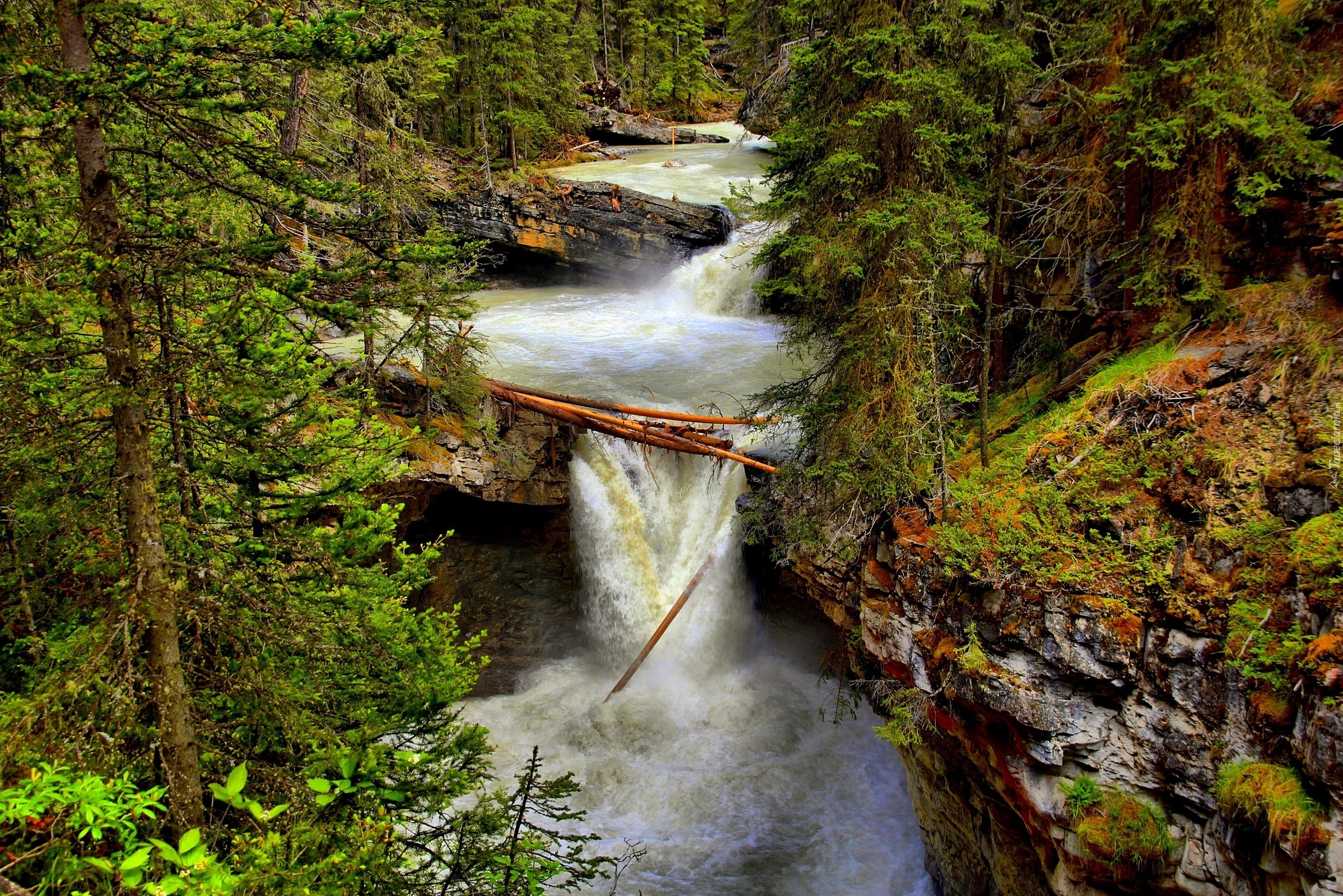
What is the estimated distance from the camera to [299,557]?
4879mm

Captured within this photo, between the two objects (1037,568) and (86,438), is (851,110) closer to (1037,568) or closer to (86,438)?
(1037,568)

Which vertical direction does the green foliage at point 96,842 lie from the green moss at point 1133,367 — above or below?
below

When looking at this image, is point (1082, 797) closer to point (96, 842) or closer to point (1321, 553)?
point (1321, 553)

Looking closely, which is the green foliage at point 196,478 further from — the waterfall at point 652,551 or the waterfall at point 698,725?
the waterfall at point 652,551

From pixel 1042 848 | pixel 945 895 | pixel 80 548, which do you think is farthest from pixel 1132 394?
pixel 80 548

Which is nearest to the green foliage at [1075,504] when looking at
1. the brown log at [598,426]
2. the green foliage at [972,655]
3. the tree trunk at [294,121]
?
the green foliage at [972,655]

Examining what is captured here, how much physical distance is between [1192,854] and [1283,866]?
767mm

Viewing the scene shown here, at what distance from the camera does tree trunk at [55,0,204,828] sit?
364 cm

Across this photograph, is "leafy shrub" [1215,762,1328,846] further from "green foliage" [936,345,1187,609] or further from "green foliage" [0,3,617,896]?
"green foliage" [0,3,617,896]

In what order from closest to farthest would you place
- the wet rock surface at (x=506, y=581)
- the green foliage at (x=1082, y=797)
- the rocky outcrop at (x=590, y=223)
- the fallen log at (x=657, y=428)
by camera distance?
the green foliage at (x=1082, y=797) < the fallen log at (x=657, y=428) < the wet rock surface at (x=506, y=581) < the rocky outcrop at (x=590, y=223)

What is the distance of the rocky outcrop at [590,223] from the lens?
22.6 meters

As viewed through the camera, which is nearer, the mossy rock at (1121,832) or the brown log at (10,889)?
the brown log at (10,889)

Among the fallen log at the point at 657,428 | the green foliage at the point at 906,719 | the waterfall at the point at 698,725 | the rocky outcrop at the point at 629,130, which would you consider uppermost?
the rocky outcrop at the point at 629,130

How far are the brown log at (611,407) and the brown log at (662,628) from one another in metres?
2.58
